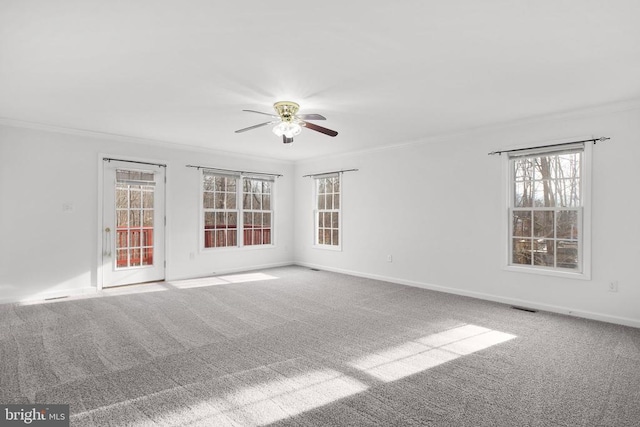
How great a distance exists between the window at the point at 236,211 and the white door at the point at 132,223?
0.89m

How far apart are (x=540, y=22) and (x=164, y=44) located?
8.64 ft

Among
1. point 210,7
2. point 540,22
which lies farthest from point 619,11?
point 210,7

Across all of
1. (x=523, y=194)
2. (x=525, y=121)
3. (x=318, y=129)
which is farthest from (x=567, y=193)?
(x=318, y=129)

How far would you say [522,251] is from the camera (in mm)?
4754

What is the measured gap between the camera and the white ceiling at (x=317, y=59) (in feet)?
7.20

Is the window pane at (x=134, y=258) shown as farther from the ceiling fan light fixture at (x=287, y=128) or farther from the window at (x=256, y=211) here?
the ceiling fan light fixture at (x=287, y=128)

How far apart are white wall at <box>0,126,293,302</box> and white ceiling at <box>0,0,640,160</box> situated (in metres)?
0.58

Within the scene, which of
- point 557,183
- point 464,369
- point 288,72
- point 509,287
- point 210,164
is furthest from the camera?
point 210,164

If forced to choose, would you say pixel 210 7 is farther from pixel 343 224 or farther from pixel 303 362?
pixel 343 224

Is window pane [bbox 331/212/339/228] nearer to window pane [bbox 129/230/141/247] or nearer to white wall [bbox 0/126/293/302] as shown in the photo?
white wall [bbox 0/126/293/302]

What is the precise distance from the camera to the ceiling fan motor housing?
12.5 feet

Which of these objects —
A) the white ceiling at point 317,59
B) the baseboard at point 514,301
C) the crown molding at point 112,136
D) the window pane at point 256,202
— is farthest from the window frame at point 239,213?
the white ceiling at point 317,59

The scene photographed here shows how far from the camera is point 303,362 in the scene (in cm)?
290

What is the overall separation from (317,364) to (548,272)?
11.0 ft
